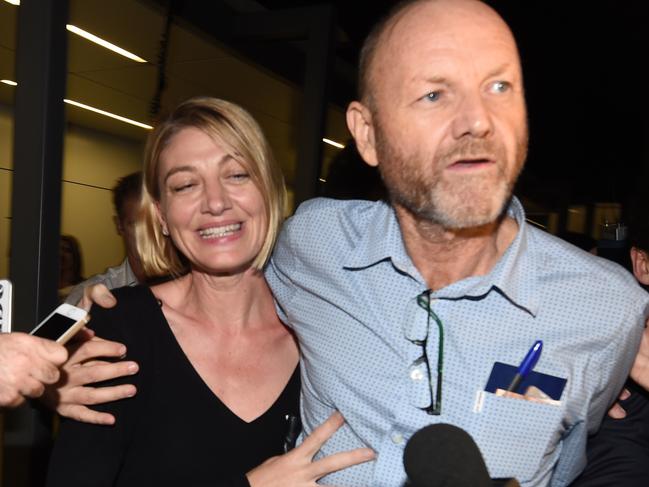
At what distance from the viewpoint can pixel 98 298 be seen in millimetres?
1736

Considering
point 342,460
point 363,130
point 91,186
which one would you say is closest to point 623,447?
point 342,460

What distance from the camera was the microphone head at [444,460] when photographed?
86cm

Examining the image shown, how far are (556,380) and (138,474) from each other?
3.49 feet

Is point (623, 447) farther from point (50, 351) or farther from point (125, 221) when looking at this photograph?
point (125, 221)

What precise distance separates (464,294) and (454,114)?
0.40 m

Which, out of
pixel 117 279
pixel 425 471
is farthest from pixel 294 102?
pixel 425 471

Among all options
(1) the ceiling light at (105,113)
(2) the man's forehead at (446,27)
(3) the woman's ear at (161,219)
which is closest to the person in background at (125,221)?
(3) the woman's ear at (161,219)

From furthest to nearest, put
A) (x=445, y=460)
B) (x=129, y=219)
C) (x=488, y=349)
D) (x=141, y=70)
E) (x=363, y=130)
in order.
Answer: (x=141, y=70)
(x=129, y=219)
(x=363, y=130)
(x=488, y=349)
(x=445, y=460)

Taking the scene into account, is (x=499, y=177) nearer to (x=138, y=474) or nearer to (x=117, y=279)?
(x=138, y=474)

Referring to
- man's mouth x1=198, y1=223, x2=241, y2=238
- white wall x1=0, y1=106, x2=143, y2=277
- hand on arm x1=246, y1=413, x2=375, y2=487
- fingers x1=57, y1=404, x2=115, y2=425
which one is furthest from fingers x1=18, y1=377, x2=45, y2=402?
white wall x1=0, y1=106, x2=143, y2=277

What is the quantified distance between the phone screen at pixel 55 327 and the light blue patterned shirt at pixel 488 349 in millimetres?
610

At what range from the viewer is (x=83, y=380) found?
1634 mm

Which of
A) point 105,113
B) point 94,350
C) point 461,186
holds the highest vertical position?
point 105,113

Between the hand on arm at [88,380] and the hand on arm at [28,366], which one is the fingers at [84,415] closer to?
the hand on arm at [88,380]
